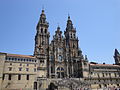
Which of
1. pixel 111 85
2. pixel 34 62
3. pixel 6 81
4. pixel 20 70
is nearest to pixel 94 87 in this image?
pixel 111 85

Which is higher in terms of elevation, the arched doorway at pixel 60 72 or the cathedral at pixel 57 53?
the cathedral at pixel 57 53

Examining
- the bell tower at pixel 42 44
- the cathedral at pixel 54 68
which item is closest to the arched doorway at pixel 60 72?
the cathedral at pixel 54 68

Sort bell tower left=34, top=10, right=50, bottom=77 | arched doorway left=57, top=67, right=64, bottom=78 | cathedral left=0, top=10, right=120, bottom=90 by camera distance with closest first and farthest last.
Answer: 1. cathedral left=0, top=10, right=120, bottom=90
2. bell tower left=34, top=10, right=50, bottom=77
3. arched doorway left=57, top=67, right=64, bottom=78

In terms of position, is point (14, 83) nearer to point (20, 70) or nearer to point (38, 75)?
point (20, 70)

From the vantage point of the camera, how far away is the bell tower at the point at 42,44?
6147 centimetres

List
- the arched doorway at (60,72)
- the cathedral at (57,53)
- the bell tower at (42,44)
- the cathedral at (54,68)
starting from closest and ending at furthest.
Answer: the cathedral at (54,68) < the bell tower at (42,44) < the cathedral at (57,53) < the arched doorway at (60,72)

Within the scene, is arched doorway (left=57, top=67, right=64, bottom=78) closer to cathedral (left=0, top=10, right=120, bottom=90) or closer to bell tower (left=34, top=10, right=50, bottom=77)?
cathedral (left=0, top=10, right=120, bottom=90)

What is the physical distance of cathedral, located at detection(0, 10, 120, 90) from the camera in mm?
51438

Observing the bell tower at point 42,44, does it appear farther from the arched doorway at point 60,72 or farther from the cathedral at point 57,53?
the arched doorway at point 60,72

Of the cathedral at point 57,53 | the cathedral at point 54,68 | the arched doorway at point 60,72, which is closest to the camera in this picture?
the cathedral at point 54,68

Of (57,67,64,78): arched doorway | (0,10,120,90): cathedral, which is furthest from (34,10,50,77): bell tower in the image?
(57,67,64,78): arched doorway

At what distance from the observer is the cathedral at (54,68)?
Result: 169ft

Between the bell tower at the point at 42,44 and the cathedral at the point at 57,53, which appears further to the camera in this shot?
the cathedral at the point at 57,53

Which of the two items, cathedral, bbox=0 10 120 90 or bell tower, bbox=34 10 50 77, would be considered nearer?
cathedral, bbox=0 10 120 90
